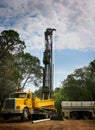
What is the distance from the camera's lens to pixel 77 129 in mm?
22000

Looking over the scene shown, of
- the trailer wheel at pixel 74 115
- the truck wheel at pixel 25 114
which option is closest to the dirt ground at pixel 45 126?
the truck wheel at pixel 25 114

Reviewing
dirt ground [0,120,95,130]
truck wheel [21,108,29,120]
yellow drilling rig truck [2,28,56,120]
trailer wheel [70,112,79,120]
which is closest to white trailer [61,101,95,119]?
trailer wheel [70,112,79,120]

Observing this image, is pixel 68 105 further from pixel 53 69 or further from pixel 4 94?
pixel 4 94

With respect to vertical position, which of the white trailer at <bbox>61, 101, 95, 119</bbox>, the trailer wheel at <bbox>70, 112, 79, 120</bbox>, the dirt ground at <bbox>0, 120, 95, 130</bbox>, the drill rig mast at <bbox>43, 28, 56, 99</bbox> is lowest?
the dirt ground at <bbox>0, 120, 95, 130</bbox>

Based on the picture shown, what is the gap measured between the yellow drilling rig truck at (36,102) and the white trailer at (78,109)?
360 centimetres

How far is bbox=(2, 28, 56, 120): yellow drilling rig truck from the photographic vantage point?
1244 inches

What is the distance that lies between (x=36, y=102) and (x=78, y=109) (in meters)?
9.49

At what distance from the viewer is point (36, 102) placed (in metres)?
34.4

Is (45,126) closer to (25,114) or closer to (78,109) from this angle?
(25,114)

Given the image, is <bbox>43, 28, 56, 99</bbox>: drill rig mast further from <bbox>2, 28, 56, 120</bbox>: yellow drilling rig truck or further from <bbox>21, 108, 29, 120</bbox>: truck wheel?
<bbox>21, 108, 29, 120</bbox>: truck wheel

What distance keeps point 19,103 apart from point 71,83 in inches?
1725

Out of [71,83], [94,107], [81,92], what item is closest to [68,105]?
[94,107]

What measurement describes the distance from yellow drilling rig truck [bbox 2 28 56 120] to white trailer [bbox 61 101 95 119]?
3.60m

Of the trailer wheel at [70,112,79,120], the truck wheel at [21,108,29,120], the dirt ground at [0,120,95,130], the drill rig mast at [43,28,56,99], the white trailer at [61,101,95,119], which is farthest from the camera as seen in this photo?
the trailer wheel at [70,112,79,120]
